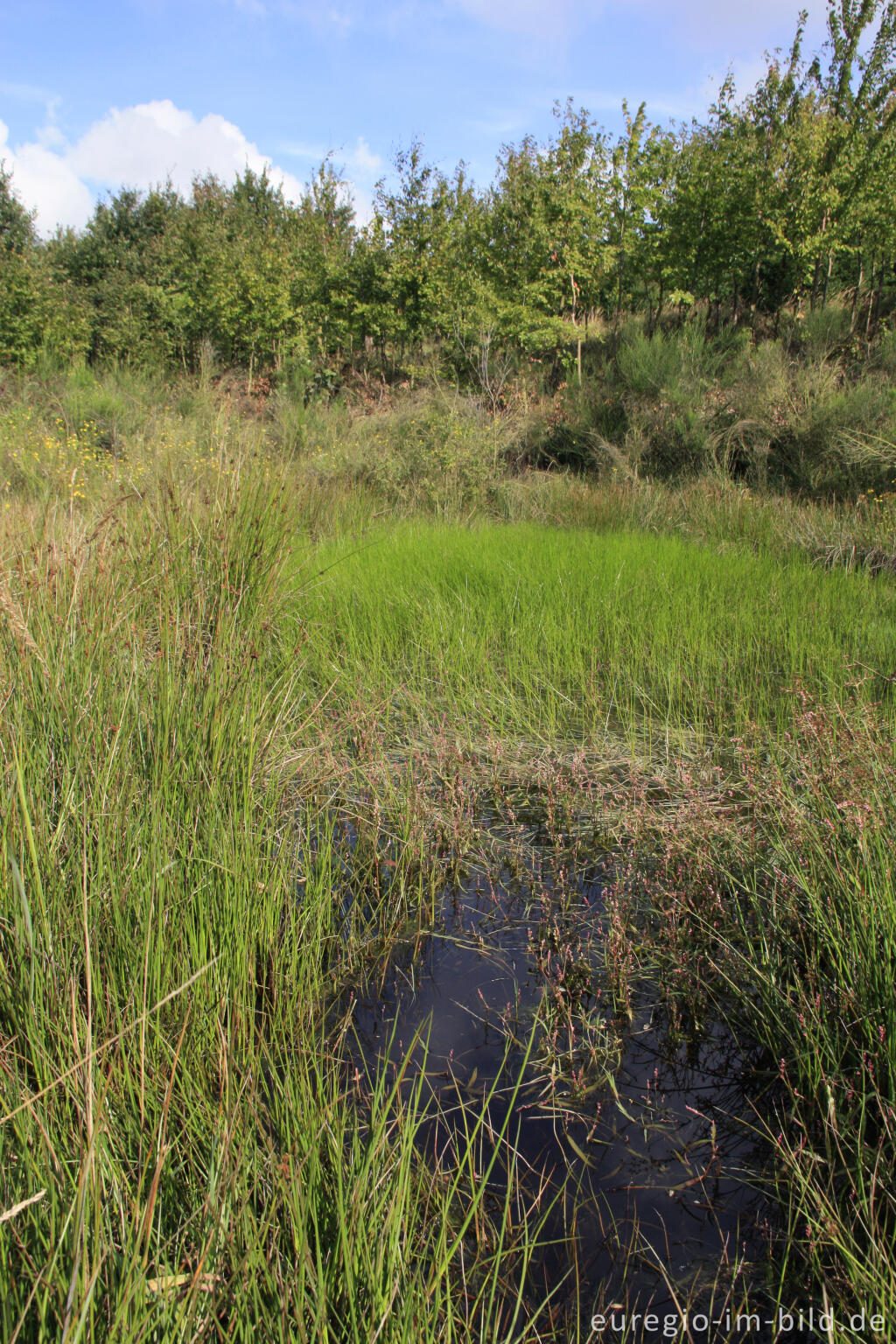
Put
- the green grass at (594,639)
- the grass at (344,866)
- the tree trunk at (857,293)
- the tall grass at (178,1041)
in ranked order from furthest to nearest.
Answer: the tree trunk at (857,293), the green grass at (594,639), the grass at (344,866), the tall grass at (178,1041)

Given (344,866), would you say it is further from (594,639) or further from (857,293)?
(857,293)

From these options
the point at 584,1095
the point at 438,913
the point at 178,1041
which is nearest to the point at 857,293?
the point at 438,913

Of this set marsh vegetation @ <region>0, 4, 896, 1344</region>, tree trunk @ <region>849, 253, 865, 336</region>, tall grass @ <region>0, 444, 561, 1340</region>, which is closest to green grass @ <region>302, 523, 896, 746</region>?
marsh vegetation @ <region>0, 4, 896, 1344</region>

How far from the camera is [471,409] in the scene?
11.3 meters

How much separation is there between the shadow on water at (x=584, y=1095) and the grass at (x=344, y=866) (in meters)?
0.07

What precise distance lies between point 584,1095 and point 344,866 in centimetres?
122

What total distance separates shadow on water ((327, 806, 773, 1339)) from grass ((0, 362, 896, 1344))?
74 millimetres

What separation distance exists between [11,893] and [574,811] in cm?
231

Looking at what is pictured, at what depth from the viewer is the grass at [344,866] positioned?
114 centimetres

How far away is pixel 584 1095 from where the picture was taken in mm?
1967

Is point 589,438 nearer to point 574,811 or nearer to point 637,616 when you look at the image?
point 637,616

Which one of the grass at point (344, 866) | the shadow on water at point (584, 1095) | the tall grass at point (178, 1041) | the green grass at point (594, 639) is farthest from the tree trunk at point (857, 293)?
the tall grass at point (178, 1041)

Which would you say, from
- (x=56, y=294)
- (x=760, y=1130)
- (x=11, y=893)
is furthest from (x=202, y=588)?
(x=56, y=294)

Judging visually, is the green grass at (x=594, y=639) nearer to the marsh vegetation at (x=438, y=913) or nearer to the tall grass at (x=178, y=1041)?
the marsh vegetation at (x=438, y=913)
